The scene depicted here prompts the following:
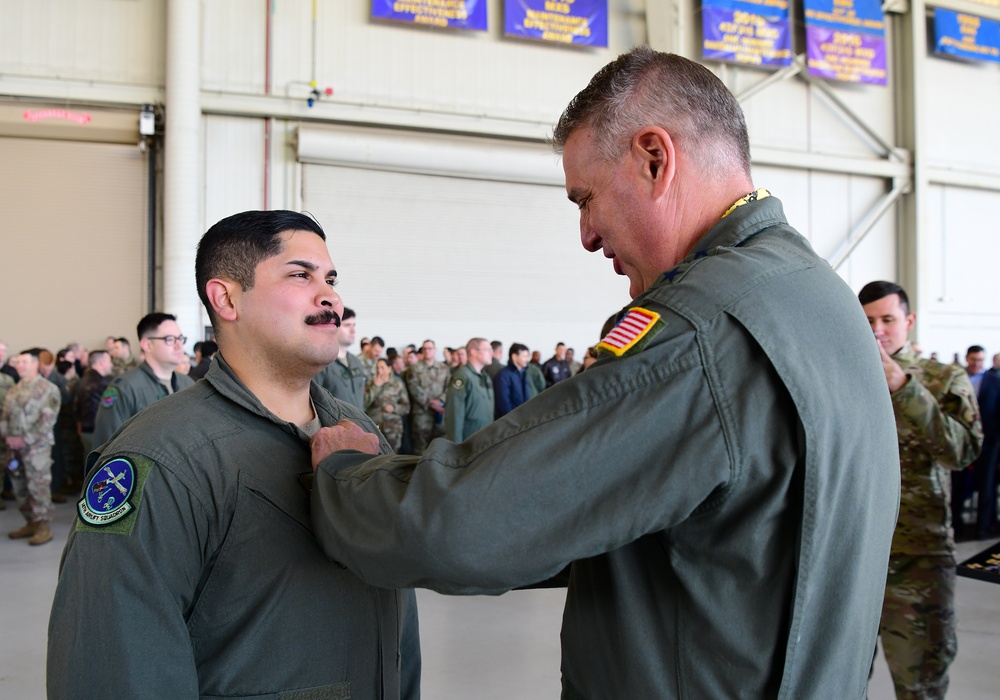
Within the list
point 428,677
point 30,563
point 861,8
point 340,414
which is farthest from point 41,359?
point 861,8

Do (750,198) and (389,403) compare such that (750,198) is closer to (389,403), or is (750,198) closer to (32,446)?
(32,446)

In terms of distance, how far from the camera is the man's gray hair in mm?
1028

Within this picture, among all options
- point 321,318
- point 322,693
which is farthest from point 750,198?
point 322,693

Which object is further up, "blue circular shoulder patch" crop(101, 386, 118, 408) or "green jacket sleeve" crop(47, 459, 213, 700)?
"blue circular shoulder patch" crop(101, 386, 118, 408)

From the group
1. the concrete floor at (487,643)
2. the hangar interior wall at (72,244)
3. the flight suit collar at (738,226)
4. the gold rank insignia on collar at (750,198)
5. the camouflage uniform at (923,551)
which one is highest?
the hangar interior wall at (72,244)

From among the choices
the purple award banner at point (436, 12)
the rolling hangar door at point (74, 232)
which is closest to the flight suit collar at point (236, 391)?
the rolling hangar door at point (74, 232)

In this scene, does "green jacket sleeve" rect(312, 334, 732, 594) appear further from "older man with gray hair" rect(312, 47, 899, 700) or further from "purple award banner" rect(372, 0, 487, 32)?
"purple award banner" rect(372, 0, 487, 32)

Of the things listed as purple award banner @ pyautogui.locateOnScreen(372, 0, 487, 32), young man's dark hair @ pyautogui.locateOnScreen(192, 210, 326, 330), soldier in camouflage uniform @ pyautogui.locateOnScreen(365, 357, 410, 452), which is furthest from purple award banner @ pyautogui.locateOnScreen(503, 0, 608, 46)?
young man's dark hair @ pyautogui.locateOnScreen(192, 210, 326, 330)

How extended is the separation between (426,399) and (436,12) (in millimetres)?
5457

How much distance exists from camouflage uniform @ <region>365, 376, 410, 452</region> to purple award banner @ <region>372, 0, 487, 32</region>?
17.2 feet

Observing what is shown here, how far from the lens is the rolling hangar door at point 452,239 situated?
33.4 ft

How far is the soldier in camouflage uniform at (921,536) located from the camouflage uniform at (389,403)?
5628mm

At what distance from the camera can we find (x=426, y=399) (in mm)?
8789

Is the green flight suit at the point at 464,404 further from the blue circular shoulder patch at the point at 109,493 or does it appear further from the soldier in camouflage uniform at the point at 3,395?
the blue circular shoulder patch at the point at 109,493
